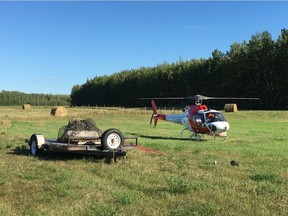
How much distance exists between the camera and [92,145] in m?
12.9

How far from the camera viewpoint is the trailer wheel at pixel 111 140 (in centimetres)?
1254

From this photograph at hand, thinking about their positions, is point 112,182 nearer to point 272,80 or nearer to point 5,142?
point 5,142

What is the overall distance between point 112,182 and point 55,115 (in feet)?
133

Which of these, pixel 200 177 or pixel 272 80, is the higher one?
pixel 272 80

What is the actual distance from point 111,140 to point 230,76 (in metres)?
59.2

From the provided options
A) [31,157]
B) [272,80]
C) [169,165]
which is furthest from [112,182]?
[272,80]

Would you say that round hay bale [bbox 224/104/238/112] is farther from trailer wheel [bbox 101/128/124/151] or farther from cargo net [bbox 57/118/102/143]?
trailer wheel [bbox 101/128/124/151]

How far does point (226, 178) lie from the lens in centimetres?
933

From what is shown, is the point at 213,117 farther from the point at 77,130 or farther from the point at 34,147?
the point at 34,147

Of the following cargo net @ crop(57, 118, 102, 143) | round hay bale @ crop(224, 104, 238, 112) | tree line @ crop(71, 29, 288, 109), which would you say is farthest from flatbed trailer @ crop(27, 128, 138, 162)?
tree line @ crop(71, 29, 288, 109)

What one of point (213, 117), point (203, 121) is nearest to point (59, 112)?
point (203, 121)

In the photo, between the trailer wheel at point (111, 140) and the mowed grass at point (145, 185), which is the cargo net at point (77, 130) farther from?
the trailer wheel at point (111, 140)

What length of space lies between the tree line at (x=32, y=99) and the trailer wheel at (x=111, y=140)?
162230 mm

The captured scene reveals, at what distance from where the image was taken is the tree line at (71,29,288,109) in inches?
2506
